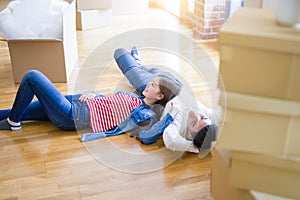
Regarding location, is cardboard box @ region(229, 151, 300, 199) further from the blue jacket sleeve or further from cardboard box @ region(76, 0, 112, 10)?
cardboard box @ region(76, 0, 112, 10)

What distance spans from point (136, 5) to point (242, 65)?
127 inches

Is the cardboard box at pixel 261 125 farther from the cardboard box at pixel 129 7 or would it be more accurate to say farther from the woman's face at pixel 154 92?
the cardboard box at pixel 129 7

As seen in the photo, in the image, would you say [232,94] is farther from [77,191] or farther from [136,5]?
[136,5]

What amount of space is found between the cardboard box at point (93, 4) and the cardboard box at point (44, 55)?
1.05 m

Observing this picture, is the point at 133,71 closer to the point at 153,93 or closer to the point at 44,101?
the point at 153,93

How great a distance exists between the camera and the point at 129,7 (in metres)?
3.88

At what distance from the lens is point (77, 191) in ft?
4.38

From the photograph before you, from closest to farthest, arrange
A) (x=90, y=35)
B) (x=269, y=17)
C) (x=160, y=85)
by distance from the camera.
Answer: (x=269, y=17) < (x=160, y=85) < (x=90, y=35)

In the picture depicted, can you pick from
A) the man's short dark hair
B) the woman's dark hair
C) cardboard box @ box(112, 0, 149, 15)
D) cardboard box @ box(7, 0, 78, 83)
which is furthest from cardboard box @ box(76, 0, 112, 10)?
the man's short dark hair

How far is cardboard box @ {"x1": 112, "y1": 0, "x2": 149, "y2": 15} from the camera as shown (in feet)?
12.6

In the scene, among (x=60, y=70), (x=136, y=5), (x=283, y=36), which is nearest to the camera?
(x=283, y=36)

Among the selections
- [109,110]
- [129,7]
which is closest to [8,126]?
[109,110]

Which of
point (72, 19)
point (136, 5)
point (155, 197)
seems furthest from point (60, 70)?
point (136, 5)

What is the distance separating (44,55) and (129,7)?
1.91 metres
